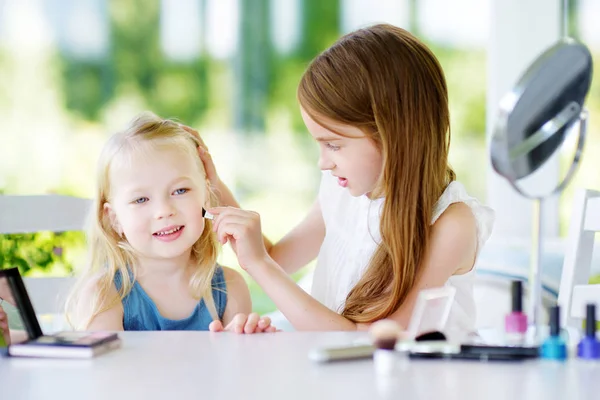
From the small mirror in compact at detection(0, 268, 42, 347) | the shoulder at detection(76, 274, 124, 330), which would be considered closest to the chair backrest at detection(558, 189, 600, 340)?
the shoulder at detection(76, 274, 124, 330)

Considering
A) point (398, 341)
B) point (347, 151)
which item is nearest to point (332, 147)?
point (347, 151)

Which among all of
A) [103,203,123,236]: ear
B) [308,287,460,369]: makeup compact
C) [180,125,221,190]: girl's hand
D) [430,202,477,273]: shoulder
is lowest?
[308,287,460,369]: makeup compact

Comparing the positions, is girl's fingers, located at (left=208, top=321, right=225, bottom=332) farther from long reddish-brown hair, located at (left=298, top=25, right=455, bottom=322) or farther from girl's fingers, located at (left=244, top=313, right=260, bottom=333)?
long reddish-brown hair, located at (left=298, top=25, right=455, bottom=322)

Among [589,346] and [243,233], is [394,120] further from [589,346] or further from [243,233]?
[589,346]

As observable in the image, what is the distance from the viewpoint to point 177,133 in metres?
1.71

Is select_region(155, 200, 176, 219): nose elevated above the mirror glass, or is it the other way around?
the mirror glass

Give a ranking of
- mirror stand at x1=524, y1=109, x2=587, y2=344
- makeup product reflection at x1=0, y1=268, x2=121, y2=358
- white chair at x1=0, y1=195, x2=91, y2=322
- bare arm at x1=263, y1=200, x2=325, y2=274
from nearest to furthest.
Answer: mirror stand at x1=524, y1=109, x2=587, y2=344, makeup product reflection at x1=0, y1=268, x2=121, y2=358, white chair at x1=0, y1=195, x2=91, y2=322, bare arm at x1=263, y1=200, x2=325, y2=274

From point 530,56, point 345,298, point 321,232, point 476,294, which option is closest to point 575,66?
point 345,298

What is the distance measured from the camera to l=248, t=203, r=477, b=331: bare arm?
157cm

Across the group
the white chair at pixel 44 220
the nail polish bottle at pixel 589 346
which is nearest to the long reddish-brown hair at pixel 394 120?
the nail polish bottle at pixel 589 346

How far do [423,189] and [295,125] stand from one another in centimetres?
245

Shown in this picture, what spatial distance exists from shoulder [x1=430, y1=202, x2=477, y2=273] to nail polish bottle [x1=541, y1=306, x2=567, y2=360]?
1.66 feet

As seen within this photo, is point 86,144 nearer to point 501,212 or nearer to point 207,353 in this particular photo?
point 501,212

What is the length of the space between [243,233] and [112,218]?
1.00 feet
